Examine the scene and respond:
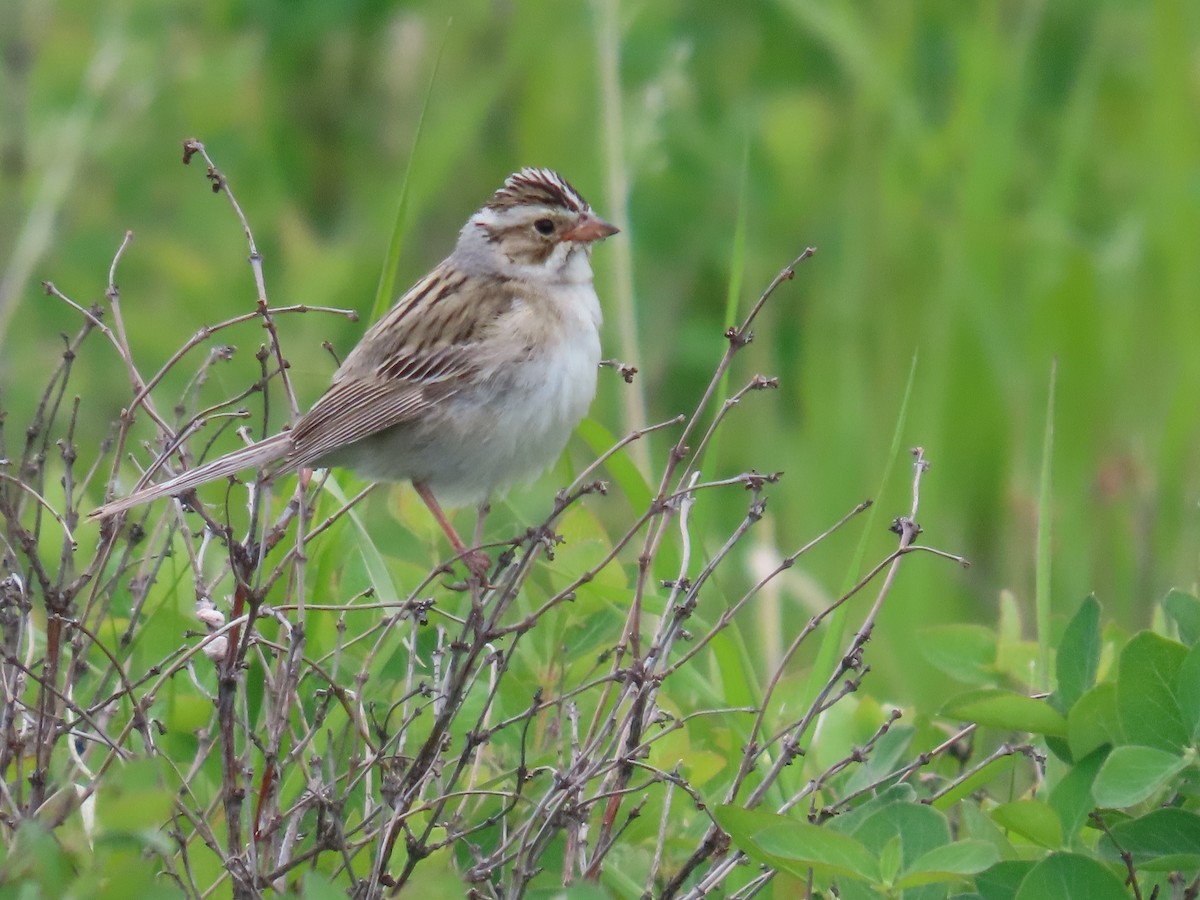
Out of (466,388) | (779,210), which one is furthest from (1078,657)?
(779,210)

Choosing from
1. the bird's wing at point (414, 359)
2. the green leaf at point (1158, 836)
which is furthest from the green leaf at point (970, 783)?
the bird's wing at point (414, 359)

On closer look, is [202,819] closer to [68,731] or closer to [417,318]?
[68,731]

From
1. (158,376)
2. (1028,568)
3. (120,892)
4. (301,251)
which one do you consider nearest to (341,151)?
(301,251)

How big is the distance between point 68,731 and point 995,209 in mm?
4677

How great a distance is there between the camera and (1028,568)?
626 centimetres

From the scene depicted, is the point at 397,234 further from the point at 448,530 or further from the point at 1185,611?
the point at 1185,611

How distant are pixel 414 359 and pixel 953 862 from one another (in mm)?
2235

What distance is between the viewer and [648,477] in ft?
15.8

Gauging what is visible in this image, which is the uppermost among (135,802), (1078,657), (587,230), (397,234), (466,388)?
(397,234)

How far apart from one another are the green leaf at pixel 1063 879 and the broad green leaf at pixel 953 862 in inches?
2.4

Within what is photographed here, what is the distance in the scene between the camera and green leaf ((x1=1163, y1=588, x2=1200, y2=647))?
9.84ft

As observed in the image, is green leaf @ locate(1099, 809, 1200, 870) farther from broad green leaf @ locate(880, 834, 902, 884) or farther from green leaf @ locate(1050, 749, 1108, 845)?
broad green leaf @ locate(880, 834, 902, 884)

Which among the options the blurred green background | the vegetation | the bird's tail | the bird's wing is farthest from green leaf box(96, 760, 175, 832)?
the blurred green background

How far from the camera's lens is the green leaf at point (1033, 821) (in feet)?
9.11
